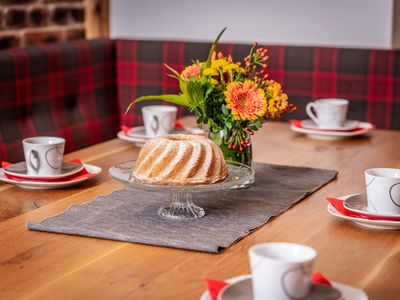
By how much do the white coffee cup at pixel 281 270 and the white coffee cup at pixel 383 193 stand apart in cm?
Result: 57

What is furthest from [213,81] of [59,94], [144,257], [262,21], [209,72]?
[262,21]

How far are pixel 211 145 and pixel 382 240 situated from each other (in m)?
0.38

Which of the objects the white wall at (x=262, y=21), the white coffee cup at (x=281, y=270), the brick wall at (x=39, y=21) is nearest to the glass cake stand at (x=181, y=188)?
the white coffee cup at (x=281, y=270)

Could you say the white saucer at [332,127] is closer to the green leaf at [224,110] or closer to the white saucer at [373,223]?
the green leaf at [224,110]

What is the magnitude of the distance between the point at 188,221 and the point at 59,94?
67.7 inches

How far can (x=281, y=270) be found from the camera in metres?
1.02

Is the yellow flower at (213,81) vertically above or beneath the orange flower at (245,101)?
above

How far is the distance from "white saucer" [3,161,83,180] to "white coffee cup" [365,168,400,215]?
2.26 feet

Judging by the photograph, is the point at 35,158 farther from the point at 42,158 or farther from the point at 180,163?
the point at 180,163

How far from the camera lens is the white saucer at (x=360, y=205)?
5.23ft

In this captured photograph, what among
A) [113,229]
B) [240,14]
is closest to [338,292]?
[113,229]

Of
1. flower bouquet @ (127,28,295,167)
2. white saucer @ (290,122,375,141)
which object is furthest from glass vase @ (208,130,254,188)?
white saucer @ (290,122,375,141)

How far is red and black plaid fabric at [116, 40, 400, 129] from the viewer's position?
10.5 ft

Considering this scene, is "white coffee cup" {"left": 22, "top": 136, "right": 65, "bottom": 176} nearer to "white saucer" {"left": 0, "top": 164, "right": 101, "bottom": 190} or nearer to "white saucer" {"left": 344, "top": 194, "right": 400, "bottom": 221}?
"white saucer" {"left": 0, "top": 164, "right": 101, "bottom": 190}
